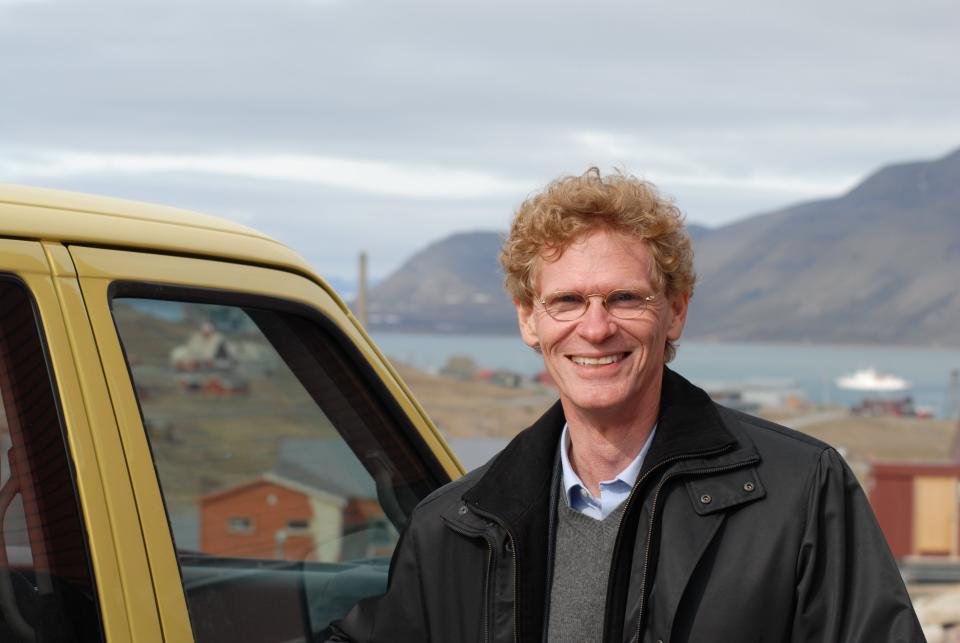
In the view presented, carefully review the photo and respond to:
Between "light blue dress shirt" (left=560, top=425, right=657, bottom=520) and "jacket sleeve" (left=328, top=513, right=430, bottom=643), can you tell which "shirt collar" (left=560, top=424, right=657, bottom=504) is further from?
"jacket sleeve" (left=328, top=513, right=430, bottom=643)

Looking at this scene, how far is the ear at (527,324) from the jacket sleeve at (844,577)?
1.97 feet

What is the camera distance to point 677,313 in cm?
220

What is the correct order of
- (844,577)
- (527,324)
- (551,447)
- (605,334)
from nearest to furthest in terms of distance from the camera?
(844,577) → (605,334) → (551,447) → (527,324)

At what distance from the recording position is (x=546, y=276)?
2.08 metres

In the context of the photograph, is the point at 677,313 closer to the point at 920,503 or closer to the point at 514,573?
the point at 514,573

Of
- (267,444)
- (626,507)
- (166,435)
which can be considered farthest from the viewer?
(166,435)

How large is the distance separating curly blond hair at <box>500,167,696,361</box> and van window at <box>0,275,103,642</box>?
86cm

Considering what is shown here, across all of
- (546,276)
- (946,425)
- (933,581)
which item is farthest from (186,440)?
(946,425)

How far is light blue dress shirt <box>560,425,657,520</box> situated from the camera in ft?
6.65

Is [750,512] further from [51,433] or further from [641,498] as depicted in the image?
[51,433]

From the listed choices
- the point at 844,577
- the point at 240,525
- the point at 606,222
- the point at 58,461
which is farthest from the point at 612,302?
the point at 240,525

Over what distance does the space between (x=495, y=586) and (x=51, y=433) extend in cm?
73

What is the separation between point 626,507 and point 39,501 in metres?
0.85

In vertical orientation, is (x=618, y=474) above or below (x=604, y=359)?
below
